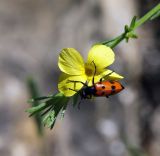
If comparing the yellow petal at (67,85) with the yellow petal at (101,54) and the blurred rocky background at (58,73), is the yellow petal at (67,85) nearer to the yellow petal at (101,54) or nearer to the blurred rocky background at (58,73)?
the yellow petal at (101,54)

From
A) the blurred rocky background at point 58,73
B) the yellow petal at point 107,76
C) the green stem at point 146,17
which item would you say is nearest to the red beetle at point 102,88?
the yellow petal at point 107,76

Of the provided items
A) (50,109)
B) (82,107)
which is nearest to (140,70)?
(82,107)

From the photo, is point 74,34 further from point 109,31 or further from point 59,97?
point 59,97

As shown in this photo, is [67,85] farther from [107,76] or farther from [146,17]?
[146,17]

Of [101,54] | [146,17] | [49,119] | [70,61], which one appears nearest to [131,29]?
[146,17]

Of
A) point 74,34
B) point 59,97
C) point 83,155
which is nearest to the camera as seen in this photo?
point 59,97
